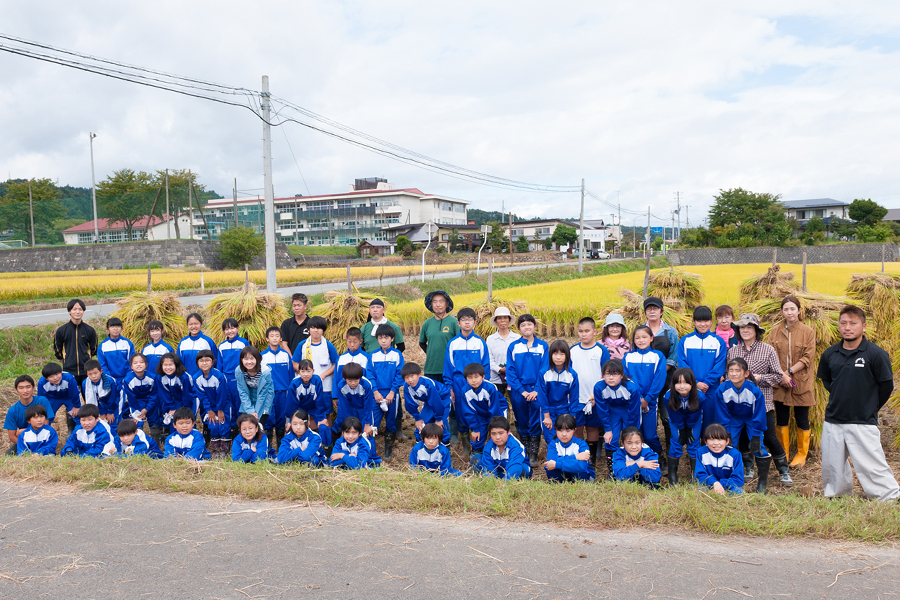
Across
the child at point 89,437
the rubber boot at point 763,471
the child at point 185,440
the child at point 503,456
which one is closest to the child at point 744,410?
the rubber boot at point 763,471

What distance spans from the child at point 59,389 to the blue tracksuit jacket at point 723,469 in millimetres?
6497

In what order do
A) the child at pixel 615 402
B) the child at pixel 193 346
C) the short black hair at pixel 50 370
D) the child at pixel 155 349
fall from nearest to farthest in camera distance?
the child at pixel 615 402 → the short black hair at pixel 50 370 → the child at pixel 193 346 → the child at pixel 155 349

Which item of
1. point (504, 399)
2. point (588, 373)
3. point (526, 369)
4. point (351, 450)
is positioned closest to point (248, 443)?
point (351, 450)

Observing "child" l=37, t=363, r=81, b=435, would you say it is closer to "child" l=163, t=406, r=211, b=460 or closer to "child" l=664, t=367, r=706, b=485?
"child" l=163, t=406, r=211, b=460

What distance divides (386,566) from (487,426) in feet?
8.67

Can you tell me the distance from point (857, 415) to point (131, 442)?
633 centimetres

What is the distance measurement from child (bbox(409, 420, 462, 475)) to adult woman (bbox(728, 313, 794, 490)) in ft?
8.58

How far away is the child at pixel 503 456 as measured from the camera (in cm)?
471

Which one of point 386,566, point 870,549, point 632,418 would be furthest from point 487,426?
point 870,549

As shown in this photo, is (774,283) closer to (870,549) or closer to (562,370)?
(562,370)

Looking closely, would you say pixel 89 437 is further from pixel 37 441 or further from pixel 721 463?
pixel 721 463

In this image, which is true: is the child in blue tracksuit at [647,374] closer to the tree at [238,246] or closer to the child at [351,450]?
the child at [351,450]

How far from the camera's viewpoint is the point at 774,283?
729 cm

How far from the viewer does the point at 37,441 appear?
215 inches
